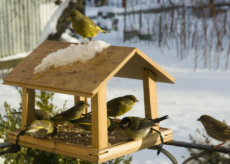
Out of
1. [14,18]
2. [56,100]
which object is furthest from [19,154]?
[14,18]

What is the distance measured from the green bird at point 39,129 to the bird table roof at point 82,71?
0.26 metres

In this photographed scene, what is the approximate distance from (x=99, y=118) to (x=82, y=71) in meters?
0.34

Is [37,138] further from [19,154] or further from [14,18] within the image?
[14,18]

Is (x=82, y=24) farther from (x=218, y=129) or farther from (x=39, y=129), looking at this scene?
(x=218, y=129)

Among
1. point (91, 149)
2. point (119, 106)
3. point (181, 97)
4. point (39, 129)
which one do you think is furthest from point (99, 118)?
point (181, 97)

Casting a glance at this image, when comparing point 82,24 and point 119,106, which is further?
point 82,24

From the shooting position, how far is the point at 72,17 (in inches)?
122

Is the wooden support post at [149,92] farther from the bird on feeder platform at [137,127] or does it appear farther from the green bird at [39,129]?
the green bird at [39,129]

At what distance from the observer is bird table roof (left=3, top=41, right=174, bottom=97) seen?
2.26m

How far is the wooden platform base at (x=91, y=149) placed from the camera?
2.29 meters

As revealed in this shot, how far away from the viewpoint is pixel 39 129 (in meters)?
2.53

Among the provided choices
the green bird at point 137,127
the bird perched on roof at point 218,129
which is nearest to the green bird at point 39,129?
the green bird at point 137,127

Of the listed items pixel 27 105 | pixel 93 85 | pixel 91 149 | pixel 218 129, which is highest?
pixel 93 85

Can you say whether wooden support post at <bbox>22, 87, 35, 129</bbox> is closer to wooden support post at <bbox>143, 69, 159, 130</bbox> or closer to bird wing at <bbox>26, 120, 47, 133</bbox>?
bird wing at <bbox>26, 120, 47, 133</bbox>
